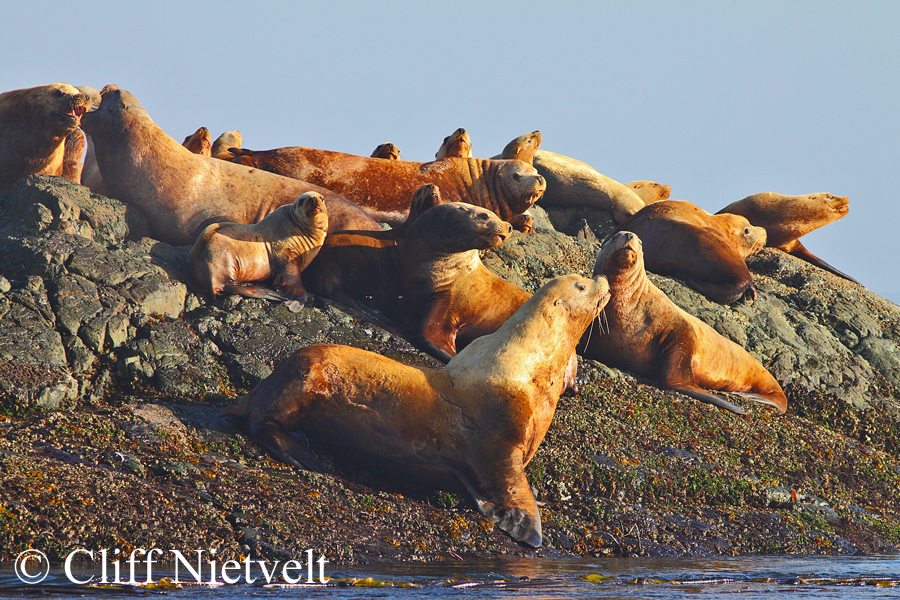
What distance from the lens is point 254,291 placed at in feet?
26.0

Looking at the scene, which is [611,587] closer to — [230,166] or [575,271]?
[575,271]

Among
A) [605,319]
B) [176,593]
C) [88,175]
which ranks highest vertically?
[88,175]

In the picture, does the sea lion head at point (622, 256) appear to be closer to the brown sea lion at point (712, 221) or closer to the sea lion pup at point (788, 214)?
the brown sea lion at point (712, 221)

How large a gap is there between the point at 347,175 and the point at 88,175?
2961 millimetres

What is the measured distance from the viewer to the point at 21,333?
638 cm

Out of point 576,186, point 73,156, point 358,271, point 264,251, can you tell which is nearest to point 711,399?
point 358,271

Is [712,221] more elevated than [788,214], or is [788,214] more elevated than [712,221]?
[788,214]

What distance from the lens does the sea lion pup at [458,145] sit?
511 inches

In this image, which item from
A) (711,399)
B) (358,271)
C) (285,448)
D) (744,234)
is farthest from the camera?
(744,234)

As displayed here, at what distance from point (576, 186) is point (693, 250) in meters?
3.21

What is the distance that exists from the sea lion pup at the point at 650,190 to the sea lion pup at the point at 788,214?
56.8 inches

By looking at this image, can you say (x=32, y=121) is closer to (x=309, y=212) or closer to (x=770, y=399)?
(x=309, y=212)

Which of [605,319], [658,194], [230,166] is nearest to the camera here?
[605,319]

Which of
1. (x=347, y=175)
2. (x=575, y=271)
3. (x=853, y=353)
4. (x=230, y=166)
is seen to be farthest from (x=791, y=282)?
(x=230, y=166)
